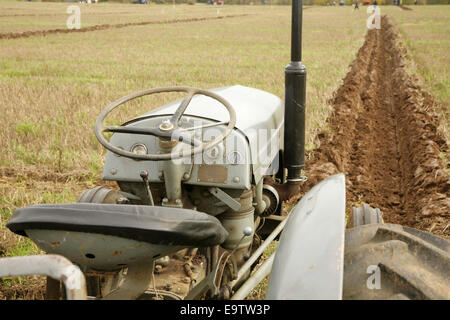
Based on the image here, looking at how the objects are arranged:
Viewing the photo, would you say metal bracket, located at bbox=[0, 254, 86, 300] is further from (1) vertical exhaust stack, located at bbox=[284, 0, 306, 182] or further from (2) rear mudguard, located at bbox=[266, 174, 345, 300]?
(1) vertical exhaust stack, located at bbox=[284, 0, 306, 182]

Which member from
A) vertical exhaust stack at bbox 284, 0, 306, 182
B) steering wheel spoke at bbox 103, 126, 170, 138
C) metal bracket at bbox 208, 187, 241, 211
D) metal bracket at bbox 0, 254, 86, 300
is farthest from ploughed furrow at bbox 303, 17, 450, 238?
metal bracket at bbox 0, 254, 86, 300

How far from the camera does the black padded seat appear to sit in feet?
A: 4.72

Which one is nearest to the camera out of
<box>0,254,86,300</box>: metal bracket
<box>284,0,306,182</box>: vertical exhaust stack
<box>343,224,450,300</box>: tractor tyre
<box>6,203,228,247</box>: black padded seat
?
<box>0,254,86,300</box>: metal bracket

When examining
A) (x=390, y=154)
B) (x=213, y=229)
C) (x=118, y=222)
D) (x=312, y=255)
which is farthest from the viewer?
(x=390, y=154)

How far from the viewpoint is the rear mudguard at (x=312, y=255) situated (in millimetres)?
1216

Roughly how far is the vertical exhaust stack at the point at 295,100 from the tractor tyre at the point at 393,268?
1.06 metres

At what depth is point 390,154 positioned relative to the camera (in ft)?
19.1

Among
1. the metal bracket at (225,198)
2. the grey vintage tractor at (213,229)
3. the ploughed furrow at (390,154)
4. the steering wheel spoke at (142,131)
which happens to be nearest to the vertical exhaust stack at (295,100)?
the grey vintage tractor at (213,229)

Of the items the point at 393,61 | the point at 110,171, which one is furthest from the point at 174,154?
the point at 393,61

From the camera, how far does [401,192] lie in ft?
15.4

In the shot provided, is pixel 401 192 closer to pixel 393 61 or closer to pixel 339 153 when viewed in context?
pixel 339 153

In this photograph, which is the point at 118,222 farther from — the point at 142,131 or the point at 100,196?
the point at 100,196

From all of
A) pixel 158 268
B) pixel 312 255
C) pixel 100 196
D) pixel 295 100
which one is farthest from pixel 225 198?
pixel 312 255

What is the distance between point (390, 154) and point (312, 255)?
4.83 metres
